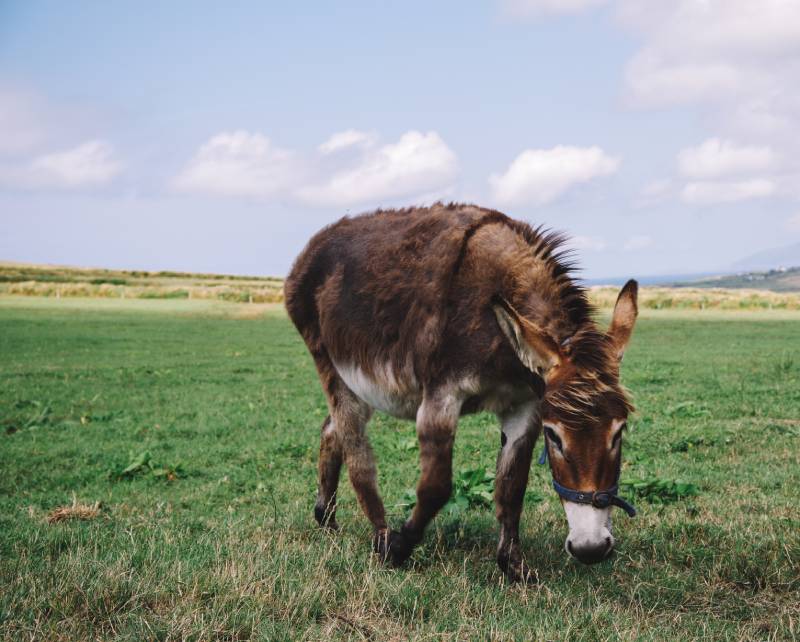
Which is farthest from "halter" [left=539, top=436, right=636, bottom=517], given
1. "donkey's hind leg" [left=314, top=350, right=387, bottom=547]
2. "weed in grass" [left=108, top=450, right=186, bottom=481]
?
"weed in grass" [left=108, top=450, right=186, bottom=481]

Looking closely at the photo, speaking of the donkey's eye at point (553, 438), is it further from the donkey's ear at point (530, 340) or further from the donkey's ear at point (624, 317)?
the donkey's ear at point (624, 317)

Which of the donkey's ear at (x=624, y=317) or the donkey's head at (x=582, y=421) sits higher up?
the donkey's ear at (x=624, y=317)

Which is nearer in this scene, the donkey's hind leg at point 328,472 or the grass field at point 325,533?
the grass field at point 325,533

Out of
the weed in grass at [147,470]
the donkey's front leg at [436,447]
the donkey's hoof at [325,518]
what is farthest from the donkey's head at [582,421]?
the weed in grass at [147,470]

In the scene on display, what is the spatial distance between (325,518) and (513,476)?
2.09 m

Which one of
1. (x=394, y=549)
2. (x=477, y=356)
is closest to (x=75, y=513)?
(x=394, y=549)

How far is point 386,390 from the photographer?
5266mm

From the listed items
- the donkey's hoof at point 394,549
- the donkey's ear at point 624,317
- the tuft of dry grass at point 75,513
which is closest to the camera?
the donkey's ear at point 624,317

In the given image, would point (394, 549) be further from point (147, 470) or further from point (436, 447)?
point (147, 470)

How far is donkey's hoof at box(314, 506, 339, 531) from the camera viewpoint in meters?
6.20

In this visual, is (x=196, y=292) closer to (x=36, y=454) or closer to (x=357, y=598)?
(x=36, y=454)

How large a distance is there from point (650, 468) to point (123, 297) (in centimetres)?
5703

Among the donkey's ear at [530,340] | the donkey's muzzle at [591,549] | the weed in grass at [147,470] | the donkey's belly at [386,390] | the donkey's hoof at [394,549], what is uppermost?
the donkey's ear at [530,340]

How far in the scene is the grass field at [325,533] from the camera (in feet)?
12.5
